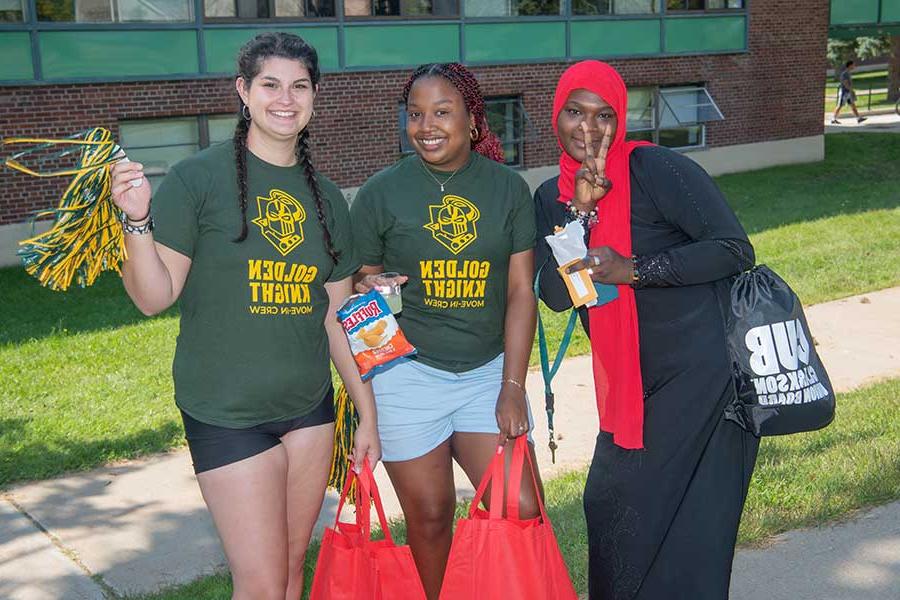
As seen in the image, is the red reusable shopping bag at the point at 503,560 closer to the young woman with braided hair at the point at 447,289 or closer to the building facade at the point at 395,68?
the young woman with braided hair at the point at 447,289

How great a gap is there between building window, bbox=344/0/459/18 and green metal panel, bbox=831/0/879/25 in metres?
10.1

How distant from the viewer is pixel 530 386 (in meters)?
7.61

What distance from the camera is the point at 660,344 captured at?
3.30 metres

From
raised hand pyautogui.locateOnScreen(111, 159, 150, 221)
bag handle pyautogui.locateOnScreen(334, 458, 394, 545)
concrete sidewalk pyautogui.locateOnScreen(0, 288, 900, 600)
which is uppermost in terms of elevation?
raised hand pyautogui.locateOnScreen(111, 159, 150, 221)

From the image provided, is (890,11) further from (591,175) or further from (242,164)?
(242,164)

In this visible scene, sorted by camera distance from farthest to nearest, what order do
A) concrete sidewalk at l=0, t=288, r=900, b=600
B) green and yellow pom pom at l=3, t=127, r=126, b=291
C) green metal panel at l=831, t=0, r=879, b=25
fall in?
green metal panel at l=831, t=0, r=879, b=25 < concrete sidewalk at l=0, t=288, r=900, b=600 < green and yellow pom pom at l=3, t=127, r=126, b=291

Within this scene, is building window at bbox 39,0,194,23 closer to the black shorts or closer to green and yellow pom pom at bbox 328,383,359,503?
green and yellow pom pom at bbox 328,383,359,503

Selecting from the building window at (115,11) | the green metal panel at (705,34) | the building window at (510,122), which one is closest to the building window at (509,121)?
the building window at (510,122)

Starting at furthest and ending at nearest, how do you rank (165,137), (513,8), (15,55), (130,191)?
(513,8) < (165,137) < (15,55) < (130,191)

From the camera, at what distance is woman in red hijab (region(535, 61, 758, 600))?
10.5 ft

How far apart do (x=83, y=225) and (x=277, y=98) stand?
693 mm

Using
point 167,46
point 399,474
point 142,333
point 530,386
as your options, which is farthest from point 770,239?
point 399,474

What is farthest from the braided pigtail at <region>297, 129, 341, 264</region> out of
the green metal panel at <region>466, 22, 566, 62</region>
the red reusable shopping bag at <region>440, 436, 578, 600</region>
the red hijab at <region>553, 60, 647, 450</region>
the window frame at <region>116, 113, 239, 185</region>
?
the green metal panel at <region>466, 22, 566, 62</region>

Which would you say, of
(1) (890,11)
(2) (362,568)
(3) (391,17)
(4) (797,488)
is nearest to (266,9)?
(3) (391,17)
